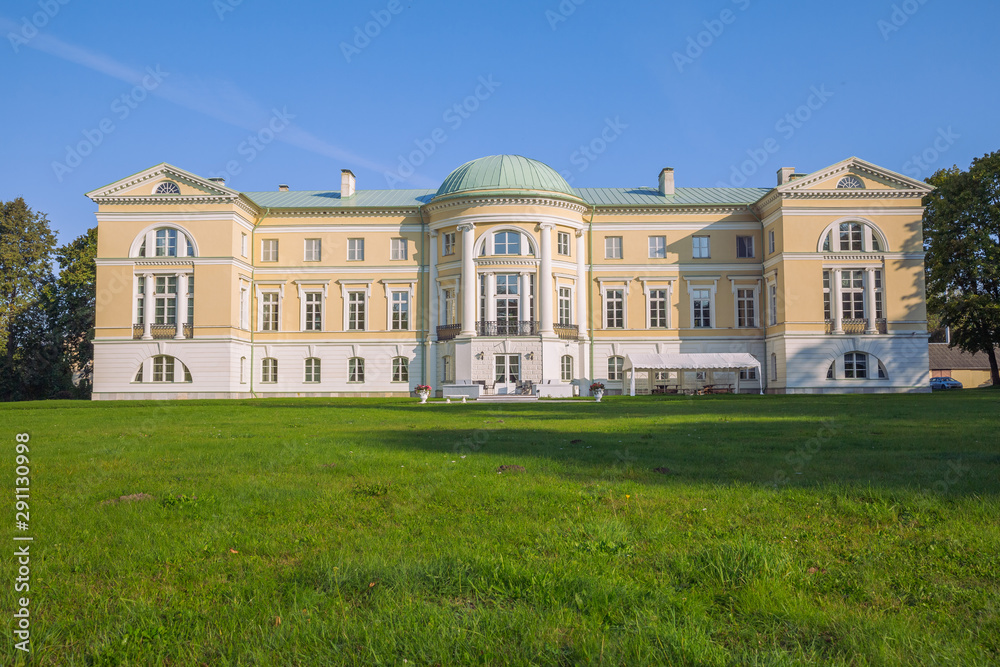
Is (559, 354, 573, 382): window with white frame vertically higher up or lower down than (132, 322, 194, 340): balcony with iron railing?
lower down

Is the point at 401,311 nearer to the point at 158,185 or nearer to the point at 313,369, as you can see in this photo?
the point at 313,369

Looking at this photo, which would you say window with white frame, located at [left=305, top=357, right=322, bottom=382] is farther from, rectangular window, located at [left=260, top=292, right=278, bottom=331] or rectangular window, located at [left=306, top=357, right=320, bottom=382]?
rectangular window, located at [left=260, top=292, right=278, bottom=331]

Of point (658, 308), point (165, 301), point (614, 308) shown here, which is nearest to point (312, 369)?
point (165, 301)

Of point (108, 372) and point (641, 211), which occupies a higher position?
point (641, 211)

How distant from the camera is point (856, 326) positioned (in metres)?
42.4

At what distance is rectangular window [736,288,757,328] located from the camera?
46.0 metres

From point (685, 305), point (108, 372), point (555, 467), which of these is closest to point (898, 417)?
point (555, 467)

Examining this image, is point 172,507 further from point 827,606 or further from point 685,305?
point 685,305

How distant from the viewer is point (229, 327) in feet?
140

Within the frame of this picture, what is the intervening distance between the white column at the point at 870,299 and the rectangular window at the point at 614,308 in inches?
562

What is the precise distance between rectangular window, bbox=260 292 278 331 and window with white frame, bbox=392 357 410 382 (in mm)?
8242

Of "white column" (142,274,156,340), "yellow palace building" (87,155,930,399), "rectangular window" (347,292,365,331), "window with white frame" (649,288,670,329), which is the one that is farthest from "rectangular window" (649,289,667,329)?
"white column" (142,274,156,340)

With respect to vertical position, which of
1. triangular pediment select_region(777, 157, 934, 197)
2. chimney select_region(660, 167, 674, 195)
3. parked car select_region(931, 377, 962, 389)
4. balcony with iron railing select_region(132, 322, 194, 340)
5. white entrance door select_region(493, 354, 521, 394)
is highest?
chimney select_region(660, 167, 674, 195)

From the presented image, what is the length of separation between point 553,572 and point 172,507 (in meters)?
3.70
